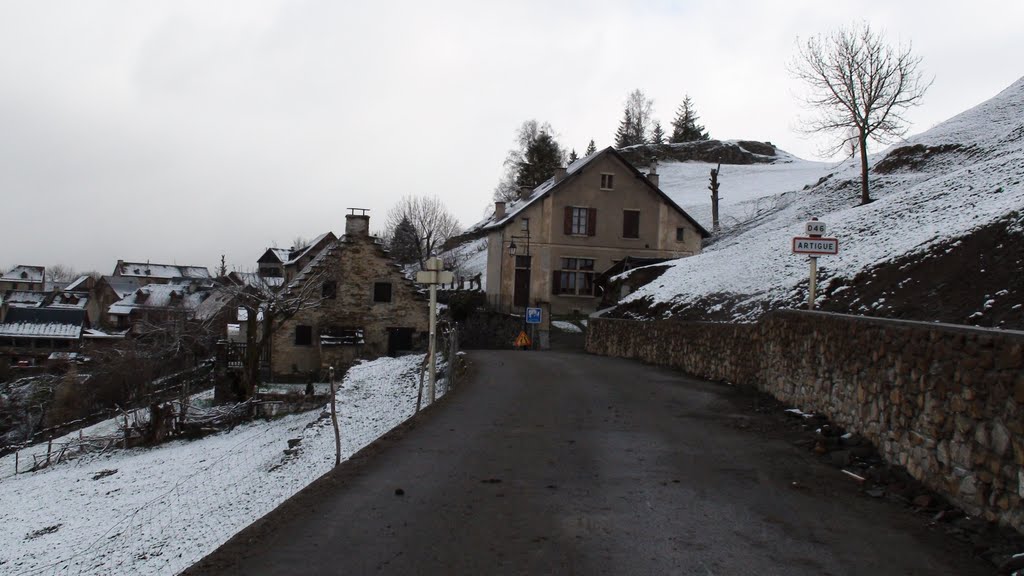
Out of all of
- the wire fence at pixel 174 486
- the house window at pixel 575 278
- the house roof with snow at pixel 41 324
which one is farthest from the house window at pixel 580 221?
the house roof with snow at pixel 41 324

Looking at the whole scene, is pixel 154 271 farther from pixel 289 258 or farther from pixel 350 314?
pixel 350 314

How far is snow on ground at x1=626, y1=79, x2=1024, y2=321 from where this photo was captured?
1509 cm

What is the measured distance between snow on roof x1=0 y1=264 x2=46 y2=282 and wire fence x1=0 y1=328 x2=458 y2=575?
132 m

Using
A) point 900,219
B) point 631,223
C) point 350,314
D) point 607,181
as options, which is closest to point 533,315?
point 350,314

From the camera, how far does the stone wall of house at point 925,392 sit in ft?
18.5

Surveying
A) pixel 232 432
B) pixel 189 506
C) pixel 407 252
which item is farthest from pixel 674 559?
pixel 407 252

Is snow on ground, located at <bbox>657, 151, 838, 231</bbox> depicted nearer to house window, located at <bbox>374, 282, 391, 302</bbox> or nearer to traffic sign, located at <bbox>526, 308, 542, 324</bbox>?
traffic sign, located at <bbox>526, 308, 542, 324</bbox>

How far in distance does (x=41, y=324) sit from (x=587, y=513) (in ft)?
267

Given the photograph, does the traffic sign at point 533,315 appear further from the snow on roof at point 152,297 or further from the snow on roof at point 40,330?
the snow on roof at point 152,297

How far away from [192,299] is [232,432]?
72.1 meters

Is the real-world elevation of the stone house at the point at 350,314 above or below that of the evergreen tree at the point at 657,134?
below

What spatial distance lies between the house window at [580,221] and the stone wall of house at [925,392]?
1259 inches

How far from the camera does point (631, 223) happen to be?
1806 inches

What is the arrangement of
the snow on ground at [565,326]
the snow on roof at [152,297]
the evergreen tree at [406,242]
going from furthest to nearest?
the snow on roof at [152,297] < the evergreen tree at [406,242] < the snow on ground at [565,326]
